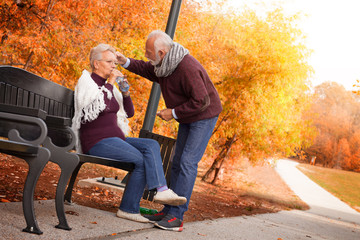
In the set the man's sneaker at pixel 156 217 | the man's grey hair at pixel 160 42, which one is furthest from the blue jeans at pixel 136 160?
the man's grey hair at pixel 160 42

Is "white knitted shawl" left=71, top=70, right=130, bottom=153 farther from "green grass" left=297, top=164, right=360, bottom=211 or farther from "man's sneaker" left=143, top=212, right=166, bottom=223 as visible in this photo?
"green grass" left=297, top=164, right=360, bottom=211

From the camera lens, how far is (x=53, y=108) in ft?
13.4

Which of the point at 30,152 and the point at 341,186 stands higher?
the point at 30,152

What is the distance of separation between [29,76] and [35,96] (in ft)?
0.65

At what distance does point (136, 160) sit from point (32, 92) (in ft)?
3.54

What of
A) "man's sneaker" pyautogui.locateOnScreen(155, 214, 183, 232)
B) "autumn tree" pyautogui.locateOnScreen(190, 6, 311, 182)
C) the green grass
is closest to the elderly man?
"man's sneaker" pyautogui.locateOnScreen(155, 214, 183, 232)

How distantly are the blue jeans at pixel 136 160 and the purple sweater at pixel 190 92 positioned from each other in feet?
1.51

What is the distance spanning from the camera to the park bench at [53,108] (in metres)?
3.30

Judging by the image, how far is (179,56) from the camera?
14.0 ft

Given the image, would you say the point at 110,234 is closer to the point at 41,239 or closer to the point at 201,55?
the point at 41,239

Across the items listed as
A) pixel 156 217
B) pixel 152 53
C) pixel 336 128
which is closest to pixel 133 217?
pixel 156 217

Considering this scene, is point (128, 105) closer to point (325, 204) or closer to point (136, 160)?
point (136, 160)

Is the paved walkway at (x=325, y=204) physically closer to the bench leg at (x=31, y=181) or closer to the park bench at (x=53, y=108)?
the park bench at (x=53, y=108)

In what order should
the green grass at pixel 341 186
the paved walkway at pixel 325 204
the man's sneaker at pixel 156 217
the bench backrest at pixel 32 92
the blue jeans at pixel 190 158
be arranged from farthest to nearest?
the green grass at pixel 341 186 < the paved walkway at pixel 325 204 < the man's sneaker at pixel 156 217 < the blue jeans at pixel 190 158 < the bench backrest at pixel 32 92
